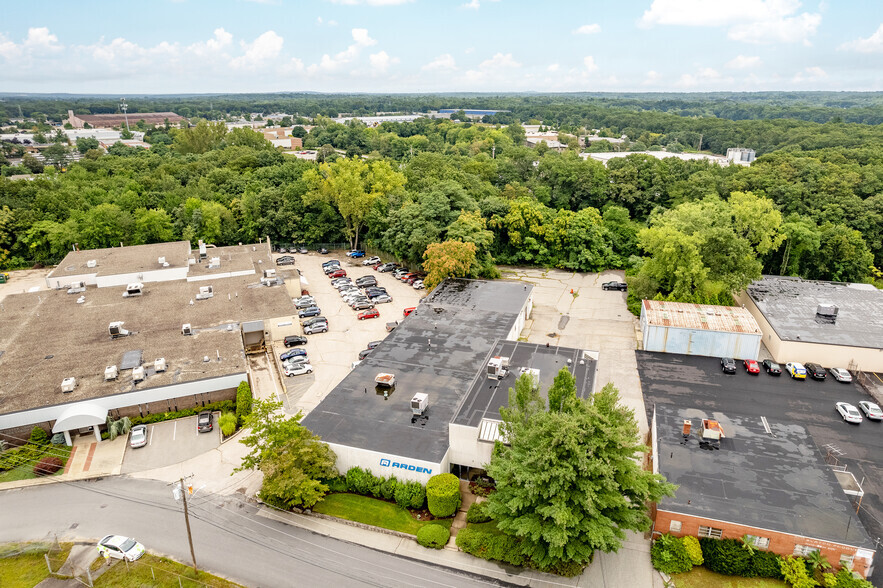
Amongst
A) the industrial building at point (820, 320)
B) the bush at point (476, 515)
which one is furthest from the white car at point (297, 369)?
the industrial building at point (820, 320)

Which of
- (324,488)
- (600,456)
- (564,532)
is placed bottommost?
(324,488)

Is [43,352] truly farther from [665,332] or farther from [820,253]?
[820,253]

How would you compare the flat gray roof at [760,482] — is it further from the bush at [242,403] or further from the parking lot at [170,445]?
the parking lot at [170,445]

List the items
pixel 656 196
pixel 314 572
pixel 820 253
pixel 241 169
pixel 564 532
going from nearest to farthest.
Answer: pixel 564 532, pixel 314 572, pixel 820 253, pixel 656 196, pixel 241 169

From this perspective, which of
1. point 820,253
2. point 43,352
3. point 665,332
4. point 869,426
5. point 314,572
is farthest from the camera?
point 820,253

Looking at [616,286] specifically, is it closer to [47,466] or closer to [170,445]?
[170,445]

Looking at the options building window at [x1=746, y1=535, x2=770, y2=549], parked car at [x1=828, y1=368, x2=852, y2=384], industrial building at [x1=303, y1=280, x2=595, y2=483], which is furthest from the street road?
parked car at [x1=828, y1=368, x2=852, y2=384]

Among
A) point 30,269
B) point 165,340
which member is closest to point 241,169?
point 30,269

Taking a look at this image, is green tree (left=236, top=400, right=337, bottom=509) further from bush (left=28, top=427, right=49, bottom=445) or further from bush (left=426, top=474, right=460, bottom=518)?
bush (left=28, top=427, right=49, bottom=445)
